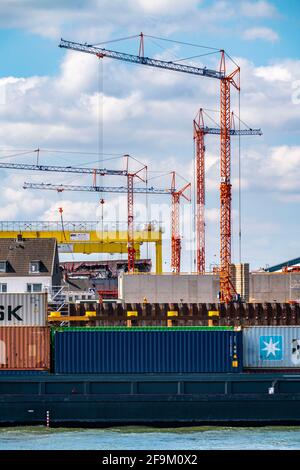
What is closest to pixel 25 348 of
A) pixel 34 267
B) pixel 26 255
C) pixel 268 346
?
pixel 268 346

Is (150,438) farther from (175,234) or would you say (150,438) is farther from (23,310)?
(175,234)

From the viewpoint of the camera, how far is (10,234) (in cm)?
11331

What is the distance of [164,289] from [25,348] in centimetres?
4141

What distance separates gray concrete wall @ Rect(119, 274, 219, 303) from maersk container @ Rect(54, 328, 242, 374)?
39.0m

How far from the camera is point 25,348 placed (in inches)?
1729

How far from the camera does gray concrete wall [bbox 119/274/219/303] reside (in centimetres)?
8412

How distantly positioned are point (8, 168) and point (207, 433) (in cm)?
12089

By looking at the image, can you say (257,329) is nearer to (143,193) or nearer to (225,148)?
(225,148)

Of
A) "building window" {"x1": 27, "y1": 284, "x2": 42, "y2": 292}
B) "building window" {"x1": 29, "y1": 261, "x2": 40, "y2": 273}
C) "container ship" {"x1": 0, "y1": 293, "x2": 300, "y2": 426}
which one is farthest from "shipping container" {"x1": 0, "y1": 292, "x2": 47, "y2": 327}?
"building window" {"x1": 29, "y1": 261, "x2": 40, "y2": 273}

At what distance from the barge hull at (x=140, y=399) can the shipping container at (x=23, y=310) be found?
266cm

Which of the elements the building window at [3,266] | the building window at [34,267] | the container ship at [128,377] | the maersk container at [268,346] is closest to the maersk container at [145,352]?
the container ship at [128,377]

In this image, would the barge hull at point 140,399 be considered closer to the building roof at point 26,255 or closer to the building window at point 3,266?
the building roof at point 26,255

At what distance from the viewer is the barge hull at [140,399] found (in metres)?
43.9
